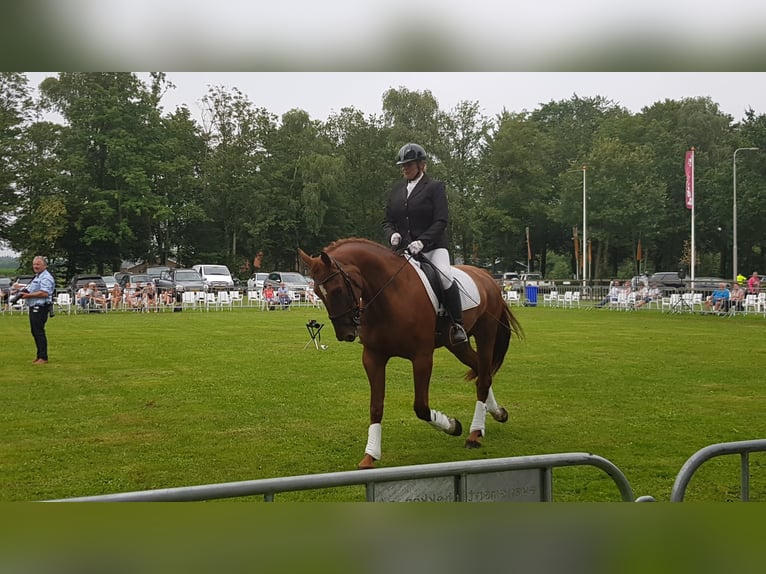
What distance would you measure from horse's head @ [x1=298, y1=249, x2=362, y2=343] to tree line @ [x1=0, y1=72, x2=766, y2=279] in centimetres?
268

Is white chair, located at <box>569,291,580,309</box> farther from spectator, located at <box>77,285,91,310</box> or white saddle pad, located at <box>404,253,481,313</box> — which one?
white saddle pad, located at <box>404,253,481,313</box>

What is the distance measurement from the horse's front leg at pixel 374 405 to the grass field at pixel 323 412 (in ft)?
0.89

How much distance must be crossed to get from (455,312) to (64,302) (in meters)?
17.6

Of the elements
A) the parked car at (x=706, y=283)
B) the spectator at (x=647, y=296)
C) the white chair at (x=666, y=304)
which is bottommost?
the white chair at (x=666, y=304)

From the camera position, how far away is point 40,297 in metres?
10.9

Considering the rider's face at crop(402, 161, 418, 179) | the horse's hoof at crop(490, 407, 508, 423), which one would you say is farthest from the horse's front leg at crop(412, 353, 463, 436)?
the rider's face at crop(402, 161, 418, 179)

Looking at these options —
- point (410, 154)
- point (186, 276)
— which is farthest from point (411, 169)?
point (186, 276)

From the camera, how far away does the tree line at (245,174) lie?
8.94m

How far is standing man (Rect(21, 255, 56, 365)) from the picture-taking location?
10.4m

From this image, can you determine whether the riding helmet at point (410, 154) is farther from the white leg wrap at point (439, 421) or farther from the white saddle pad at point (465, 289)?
the white leg wrap at point (439, 421)

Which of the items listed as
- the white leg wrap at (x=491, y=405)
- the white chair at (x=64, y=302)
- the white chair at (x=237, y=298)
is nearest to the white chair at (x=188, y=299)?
the white chair at (x=237, y=298)

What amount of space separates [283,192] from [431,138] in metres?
1.91

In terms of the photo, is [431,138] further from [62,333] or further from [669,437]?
[62,333]

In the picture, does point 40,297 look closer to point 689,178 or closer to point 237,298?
point 237,298
